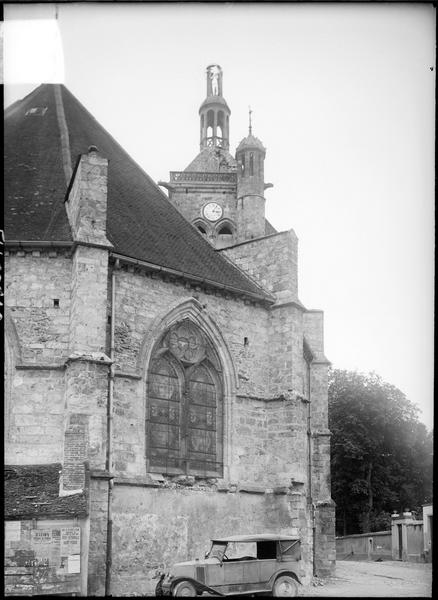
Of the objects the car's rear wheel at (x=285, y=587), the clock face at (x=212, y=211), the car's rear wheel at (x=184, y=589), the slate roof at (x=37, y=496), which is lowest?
the car's rear wheel at (x=285, y=587)

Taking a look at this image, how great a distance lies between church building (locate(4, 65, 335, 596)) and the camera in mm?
15258

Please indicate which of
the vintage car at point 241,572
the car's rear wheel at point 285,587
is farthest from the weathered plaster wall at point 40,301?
the car's rear wheel at point 285,587

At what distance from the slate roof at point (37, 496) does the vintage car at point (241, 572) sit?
6.87 feet

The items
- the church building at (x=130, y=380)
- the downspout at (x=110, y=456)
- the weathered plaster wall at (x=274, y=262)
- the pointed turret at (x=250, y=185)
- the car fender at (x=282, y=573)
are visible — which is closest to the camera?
the car fender at (x=282, y=573)

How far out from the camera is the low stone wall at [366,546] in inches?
1375

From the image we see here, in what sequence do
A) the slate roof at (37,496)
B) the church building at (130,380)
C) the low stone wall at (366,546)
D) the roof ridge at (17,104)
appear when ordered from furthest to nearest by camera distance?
the low stone wall at (366,546) → the roof ridge at (17,104) → the church building at (130,380) → the slate roof at (37,496)

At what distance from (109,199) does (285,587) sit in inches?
389

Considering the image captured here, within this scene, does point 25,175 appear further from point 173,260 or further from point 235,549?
point 235,549

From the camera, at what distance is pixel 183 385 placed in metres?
18.3

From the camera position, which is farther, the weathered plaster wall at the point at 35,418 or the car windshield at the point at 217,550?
the weathered plaster wall at the point at 35,418

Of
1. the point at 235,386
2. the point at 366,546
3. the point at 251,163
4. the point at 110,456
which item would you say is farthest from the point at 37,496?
the point at 366,546

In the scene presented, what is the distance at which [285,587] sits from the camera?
15000 mm

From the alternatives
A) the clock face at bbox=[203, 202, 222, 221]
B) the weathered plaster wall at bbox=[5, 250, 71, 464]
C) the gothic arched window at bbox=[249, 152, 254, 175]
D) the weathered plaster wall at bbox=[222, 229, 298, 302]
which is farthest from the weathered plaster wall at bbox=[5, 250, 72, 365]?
the clock face at bbox=[203, 202, 222, 221]

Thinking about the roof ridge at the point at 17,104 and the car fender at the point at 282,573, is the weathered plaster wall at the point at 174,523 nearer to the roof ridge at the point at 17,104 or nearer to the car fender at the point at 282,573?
the car fender at the point at 282,573
